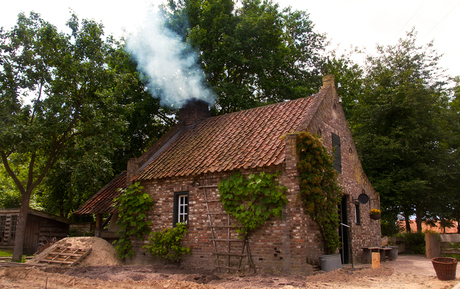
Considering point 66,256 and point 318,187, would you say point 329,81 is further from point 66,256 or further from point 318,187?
point 66,256

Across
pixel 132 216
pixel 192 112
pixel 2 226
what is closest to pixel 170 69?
pixel 192 112

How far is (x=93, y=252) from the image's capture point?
13.9 m

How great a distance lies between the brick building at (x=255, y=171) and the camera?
10.5m

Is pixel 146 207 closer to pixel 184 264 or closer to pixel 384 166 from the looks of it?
pixel 184 264

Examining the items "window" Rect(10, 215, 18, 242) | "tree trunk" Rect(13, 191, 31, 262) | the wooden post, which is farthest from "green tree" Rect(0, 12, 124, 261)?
the wooden post

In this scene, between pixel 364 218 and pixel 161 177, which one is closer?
pixel 161 177

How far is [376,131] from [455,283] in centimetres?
1546

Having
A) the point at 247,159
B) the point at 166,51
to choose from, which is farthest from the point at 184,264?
the point at 166,51

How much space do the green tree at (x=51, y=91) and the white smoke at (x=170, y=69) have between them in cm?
295

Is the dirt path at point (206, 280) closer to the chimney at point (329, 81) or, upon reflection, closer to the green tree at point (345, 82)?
the chimney at point (329, 81)

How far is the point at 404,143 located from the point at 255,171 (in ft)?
45.3

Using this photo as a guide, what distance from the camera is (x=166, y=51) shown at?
1883 cm

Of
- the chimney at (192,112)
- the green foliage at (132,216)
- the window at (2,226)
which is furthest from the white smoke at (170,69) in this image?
the window at (2,226)

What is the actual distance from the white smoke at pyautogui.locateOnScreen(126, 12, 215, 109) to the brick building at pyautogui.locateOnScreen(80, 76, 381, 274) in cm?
314
